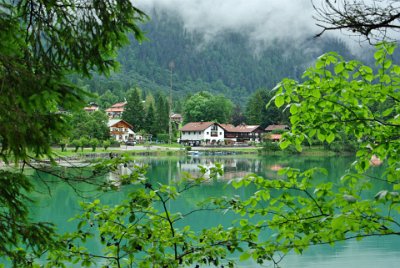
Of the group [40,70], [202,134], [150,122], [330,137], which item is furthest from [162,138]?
[40,70]

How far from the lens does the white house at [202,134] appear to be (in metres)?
71.8

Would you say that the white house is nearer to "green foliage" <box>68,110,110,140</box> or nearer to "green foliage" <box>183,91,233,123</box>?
"green foliage" <box>183,91,233,123</box>

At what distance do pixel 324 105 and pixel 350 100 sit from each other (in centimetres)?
28

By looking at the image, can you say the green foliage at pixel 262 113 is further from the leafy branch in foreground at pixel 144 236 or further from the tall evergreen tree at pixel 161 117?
the leafy branch in foreground at pixel 144 236

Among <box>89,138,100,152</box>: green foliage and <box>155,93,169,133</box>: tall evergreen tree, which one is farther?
<box>155,93,169,133</box>: tall evergreen tree

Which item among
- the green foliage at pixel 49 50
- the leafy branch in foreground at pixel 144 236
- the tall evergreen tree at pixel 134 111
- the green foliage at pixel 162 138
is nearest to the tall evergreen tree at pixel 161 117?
the green foliage at pixel 162 138

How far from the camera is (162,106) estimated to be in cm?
7269

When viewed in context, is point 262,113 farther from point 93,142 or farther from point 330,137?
point 330,137

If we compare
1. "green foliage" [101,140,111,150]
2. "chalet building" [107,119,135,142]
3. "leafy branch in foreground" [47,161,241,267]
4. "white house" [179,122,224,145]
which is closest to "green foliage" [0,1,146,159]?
"leafy branch in foreground" [47,161,241,267]

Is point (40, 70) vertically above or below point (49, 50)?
below

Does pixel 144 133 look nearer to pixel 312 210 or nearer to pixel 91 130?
pixel 91 130

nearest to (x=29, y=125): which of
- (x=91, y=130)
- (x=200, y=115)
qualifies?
(x=91, y=130)

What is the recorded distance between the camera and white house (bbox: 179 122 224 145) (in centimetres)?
7175

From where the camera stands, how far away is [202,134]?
72000 mm
